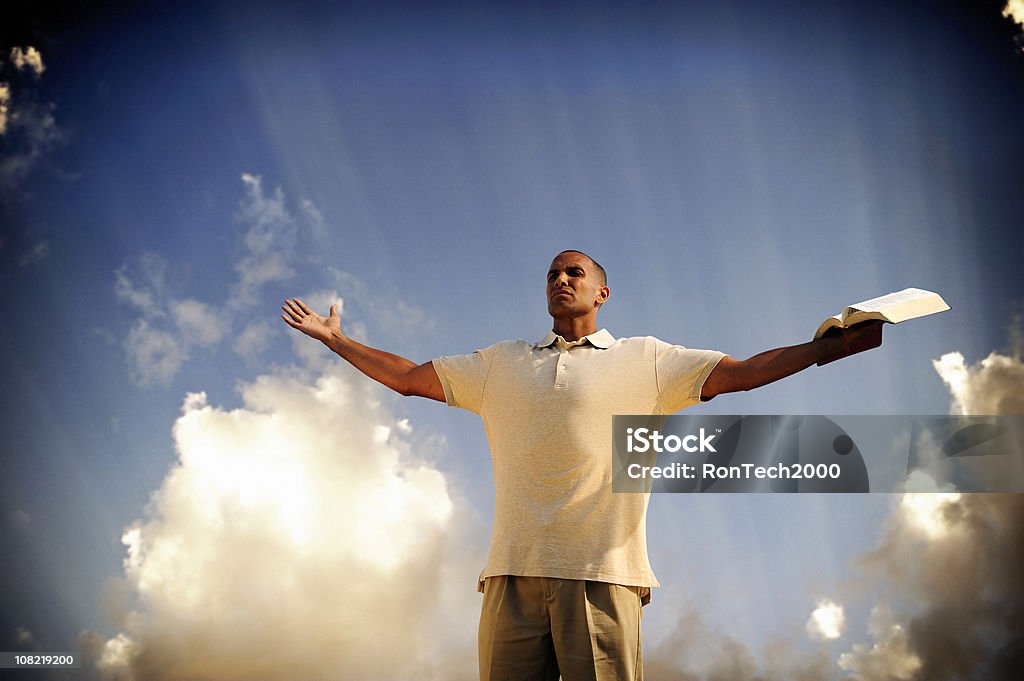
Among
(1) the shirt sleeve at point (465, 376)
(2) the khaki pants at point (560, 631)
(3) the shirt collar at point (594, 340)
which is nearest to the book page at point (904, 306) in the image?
(3) the shirt collar at point (594, 340)

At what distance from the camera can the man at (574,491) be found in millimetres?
2277

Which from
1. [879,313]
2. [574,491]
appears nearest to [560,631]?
[574,491]

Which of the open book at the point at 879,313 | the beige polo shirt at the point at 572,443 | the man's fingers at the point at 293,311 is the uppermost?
the man's fingers at the point at 293,311

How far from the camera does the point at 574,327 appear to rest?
2777mm

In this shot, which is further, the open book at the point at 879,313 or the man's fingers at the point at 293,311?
A: the man's fingers at the point at 293,311

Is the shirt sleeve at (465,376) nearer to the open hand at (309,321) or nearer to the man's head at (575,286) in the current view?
the man's head at (575,286)

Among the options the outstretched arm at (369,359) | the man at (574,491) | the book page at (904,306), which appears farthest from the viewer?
the outstretched arm at (369,359)

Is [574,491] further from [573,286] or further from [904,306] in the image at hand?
[904,306]

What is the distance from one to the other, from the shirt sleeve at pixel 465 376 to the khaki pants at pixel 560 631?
1.94ft

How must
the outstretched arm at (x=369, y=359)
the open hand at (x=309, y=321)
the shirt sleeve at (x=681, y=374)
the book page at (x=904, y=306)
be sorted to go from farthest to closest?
the open hand at (x=309, y=321)
the outstretched arm at (x=369, y=359)
the shirt sleeve at (x=681, y=374)
the book page at (x=904, y=306)

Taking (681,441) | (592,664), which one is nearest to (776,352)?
(681,441)

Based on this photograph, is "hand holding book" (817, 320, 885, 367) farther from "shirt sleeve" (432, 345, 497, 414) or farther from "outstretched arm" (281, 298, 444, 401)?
"outstretched arm" (281, 298, 444, 401)

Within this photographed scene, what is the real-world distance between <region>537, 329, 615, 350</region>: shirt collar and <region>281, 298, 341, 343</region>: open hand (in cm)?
74

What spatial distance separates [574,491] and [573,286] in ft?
2.44
